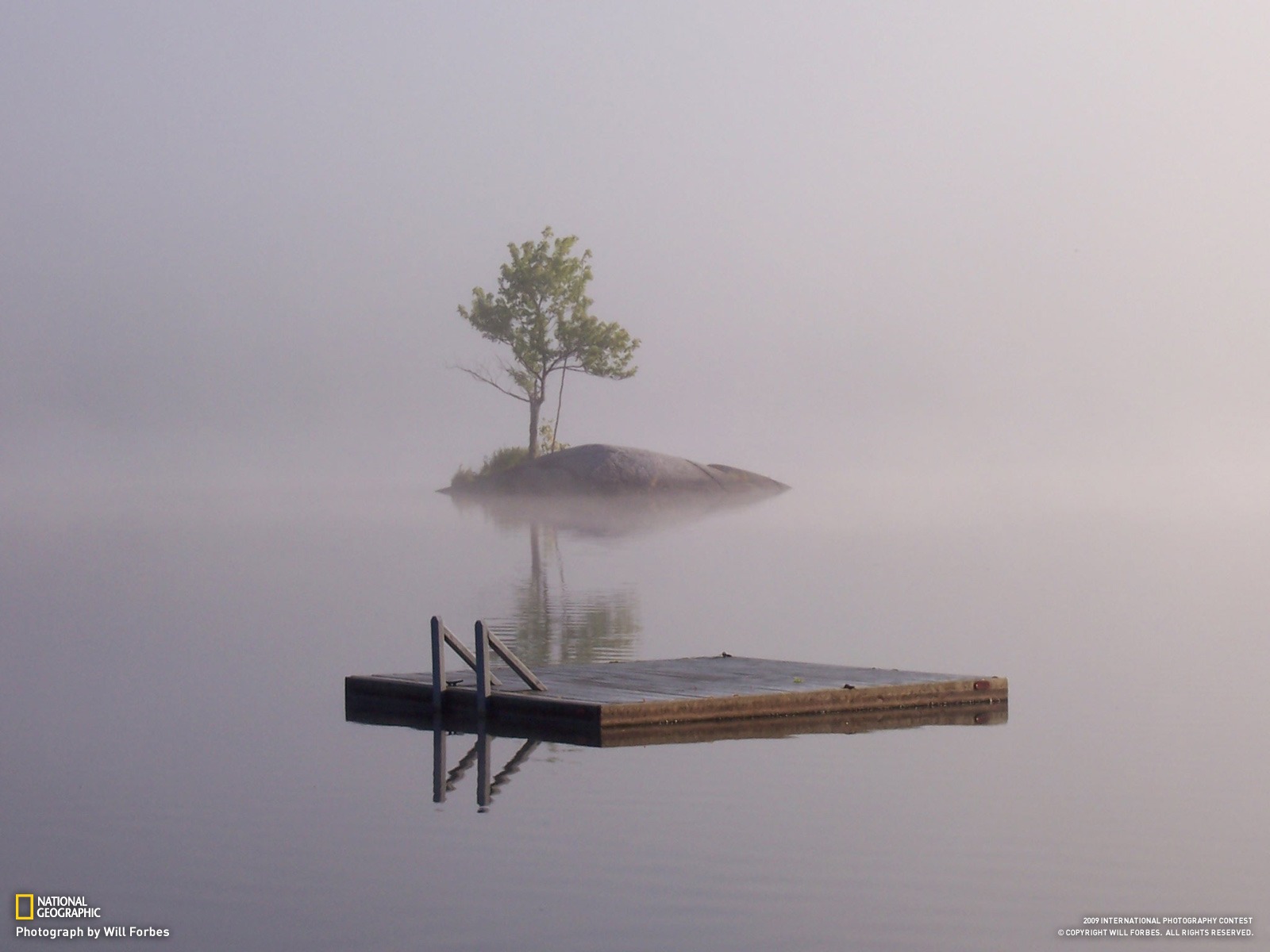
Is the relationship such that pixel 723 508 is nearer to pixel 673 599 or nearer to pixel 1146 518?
pixel 1146 518

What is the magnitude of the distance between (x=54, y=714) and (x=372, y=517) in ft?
185

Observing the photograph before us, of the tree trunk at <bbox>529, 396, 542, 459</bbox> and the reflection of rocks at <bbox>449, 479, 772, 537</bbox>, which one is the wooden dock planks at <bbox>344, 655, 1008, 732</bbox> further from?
the tree trunk at <bbox>529, 396, 542, 459</bbox>

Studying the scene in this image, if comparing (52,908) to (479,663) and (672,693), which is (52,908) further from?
(672,693)

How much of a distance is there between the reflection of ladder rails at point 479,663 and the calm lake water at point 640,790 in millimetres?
722

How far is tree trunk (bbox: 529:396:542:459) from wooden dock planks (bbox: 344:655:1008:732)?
191 ft

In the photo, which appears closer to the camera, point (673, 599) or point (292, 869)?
point (292, 869)

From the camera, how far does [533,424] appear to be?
78062 millimetres

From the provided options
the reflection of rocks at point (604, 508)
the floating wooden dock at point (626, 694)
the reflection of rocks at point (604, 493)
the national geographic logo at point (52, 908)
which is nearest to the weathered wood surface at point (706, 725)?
the floating wooden dock at point (626, 694)

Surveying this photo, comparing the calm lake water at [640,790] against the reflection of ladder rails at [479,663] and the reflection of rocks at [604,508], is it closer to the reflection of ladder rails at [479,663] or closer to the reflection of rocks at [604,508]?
the reflection of ladder rails at [479,663]

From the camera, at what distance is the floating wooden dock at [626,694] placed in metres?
15.8

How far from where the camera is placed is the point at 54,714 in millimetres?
17406

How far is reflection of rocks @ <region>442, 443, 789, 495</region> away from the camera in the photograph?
69750 millimetres

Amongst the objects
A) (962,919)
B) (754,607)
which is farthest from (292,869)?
(754,607)

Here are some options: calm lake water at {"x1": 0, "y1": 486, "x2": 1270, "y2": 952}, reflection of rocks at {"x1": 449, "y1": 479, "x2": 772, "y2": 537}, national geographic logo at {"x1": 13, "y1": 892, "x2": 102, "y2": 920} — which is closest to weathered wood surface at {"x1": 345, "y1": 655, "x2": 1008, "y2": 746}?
calm lake water at {"x1": 0, "y1": 486, "x2": 1270, "y2": 952}
